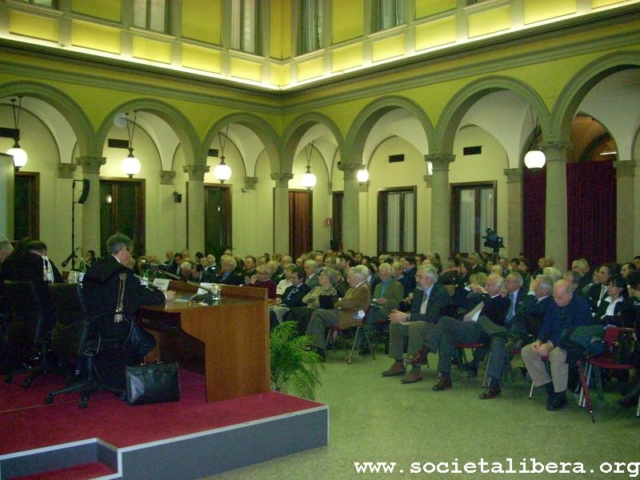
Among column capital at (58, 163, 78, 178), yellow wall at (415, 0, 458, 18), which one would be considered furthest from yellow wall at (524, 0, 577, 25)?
column capital at (58, 163, 78, 178)

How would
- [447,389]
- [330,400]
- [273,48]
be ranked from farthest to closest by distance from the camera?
[273,48], [447,389], [330,400]

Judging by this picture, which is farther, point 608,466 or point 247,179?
point 247,179

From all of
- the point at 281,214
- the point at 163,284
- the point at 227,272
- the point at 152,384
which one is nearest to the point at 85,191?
the point at 227,272

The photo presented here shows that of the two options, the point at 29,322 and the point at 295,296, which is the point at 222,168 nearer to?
the point at 295,296

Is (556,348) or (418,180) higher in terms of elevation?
(418,180)

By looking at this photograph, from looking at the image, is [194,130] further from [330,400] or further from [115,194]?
[330,400]

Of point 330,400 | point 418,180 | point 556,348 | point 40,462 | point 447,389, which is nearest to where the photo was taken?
point 40,462

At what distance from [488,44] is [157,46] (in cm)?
720

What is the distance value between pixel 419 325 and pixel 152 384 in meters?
3.40

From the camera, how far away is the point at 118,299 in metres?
5.52

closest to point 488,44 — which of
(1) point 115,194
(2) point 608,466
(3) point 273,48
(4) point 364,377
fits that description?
(3) point 273,48

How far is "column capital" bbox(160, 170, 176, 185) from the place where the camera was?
18344mm

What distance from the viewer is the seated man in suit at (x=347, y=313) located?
28.8ft

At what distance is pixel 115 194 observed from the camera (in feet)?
58.2
